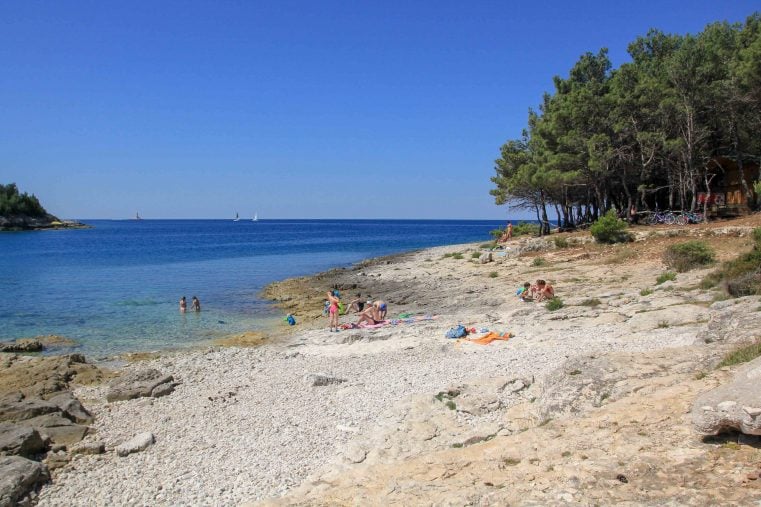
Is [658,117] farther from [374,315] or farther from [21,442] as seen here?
[21,442]

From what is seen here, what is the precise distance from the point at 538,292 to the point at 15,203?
499ft

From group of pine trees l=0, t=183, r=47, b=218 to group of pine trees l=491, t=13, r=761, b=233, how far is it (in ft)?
452

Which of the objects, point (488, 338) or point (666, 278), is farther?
point (666, 278)

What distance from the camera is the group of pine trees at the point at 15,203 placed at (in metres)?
134

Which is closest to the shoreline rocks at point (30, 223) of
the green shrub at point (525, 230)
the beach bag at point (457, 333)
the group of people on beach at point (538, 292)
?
the green shrub at point (525, 230)

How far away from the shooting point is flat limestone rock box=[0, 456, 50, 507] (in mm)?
7938

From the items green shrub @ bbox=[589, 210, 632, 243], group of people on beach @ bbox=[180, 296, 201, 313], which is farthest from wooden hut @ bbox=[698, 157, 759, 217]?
group of people on beach @ bbox=[180, 296, 201, 313]

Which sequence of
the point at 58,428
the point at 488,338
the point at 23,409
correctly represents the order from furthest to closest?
the point at 488,338
the point at 23,409
the point at 58,428

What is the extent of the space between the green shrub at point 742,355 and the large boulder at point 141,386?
11.7 m

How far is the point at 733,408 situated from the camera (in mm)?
5637

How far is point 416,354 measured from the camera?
49.6 feet

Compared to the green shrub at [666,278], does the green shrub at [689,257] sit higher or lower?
higher

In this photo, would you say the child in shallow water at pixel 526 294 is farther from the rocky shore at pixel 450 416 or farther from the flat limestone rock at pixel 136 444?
the flat limestone rock at pixel 136 444

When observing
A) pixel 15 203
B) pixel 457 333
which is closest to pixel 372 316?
pixel 457 333
